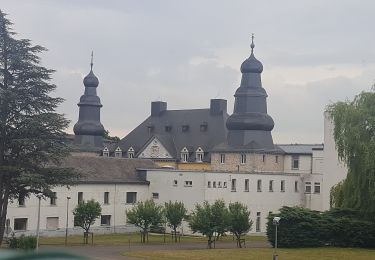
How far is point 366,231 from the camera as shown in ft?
152

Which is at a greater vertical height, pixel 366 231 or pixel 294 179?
pixel 294 179

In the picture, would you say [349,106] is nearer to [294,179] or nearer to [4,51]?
[4,51]

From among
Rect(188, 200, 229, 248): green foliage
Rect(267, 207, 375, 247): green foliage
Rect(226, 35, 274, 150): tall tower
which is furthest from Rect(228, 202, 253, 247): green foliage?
Rect(226, 35, 274, 150): tall tower

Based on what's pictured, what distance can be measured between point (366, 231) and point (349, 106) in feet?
26.9

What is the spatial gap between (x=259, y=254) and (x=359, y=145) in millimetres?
9613

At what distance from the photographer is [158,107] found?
101 m

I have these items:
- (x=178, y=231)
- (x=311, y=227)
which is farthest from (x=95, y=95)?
(x=311, y=227)

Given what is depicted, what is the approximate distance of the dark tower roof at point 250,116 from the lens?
3337 inches

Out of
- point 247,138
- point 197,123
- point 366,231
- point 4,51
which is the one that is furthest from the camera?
point 197,123

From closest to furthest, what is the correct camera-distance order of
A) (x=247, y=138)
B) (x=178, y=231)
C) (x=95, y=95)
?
(x=178, y=231) < (x=247, y=138) < (x=95, y=95)

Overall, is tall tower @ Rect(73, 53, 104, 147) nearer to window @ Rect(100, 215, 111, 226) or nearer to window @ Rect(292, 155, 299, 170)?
window @ Rect(292, 155, 299, 170)

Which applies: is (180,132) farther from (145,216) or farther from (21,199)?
(21,199)

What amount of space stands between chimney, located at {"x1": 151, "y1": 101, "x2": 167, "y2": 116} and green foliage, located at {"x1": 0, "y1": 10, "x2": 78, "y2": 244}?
199 ft

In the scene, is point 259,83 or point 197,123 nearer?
point 259,83
